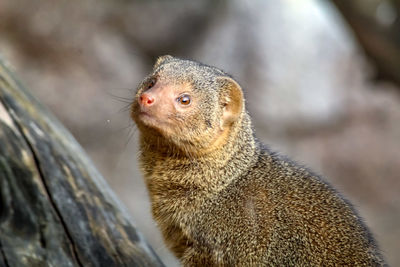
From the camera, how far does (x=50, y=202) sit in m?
3.46

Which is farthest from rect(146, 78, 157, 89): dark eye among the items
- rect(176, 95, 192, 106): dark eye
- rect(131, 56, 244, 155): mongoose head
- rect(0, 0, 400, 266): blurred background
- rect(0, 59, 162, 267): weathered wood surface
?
rect(0, 0, 400, 266): blurred background

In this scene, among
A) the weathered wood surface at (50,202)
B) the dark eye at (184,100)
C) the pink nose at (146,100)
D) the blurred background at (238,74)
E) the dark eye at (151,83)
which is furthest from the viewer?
the blurred background at (238,74)

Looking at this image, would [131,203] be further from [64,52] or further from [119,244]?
[119,244]

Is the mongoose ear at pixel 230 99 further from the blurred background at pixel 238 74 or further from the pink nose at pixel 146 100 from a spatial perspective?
the blurred background at pixel 238 74

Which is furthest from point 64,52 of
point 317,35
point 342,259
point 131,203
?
point 342,259

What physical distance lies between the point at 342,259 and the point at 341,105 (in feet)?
24.1

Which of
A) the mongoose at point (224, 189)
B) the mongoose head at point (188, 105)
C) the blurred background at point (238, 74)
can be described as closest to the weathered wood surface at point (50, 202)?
the mongoose at point (224, 189)

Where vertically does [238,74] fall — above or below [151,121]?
above

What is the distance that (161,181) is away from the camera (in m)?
4.33

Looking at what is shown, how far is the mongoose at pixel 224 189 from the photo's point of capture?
394 centimetres

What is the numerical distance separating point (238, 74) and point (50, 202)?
292 inches

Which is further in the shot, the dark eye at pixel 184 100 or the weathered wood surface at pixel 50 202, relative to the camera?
the dark eye at pixel 184 100

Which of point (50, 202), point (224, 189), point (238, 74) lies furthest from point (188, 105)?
point (238, 74)

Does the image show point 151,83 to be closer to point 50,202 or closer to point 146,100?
point 146,100
